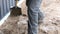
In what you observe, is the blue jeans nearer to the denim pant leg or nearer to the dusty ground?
the denim pant leg

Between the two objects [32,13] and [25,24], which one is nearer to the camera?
[32,13]

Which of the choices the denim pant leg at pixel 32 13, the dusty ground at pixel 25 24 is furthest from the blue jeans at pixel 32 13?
the dusty ground at pixel 25 24

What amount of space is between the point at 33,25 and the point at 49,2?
185 cm

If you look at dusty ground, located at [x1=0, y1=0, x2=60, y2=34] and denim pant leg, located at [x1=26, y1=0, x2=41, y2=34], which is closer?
denim pant leg, located at [x1=26, y1=0, x2=41, y2=34]

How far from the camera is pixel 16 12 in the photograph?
2781 millimetres

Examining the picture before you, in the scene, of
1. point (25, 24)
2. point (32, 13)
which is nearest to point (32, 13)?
point (32, 13)

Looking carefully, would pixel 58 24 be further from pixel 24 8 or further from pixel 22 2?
pixel 22 2

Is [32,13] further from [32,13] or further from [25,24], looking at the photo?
[25,24]

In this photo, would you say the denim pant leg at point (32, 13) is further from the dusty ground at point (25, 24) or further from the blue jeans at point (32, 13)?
the dusty ground at point (25, 24)

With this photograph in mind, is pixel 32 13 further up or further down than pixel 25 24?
further up

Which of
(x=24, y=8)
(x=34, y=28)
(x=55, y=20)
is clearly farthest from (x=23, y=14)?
(x=34, y=28)

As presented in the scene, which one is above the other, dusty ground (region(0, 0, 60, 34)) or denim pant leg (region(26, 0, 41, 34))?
denim pant leg (region(26, 0, 41, 34))

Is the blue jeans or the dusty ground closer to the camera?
the blue jeans

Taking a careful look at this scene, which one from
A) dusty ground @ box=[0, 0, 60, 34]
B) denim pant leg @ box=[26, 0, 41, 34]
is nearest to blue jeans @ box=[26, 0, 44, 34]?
denim pant leg @ box=[26, 0, 41, 34]
